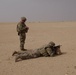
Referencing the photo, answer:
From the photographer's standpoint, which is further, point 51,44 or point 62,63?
point 51,44

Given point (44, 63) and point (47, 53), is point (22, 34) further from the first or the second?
point (44, 63)

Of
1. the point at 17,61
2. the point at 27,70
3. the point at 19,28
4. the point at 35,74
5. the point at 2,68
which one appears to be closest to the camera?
the point at 35,74

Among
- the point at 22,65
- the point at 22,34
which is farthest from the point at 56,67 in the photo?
the point at 22,34

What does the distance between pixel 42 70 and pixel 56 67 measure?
1.72 feet

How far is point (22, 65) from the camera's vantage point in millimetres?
7883

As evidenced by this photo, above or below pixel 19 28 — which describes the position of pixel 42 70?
below

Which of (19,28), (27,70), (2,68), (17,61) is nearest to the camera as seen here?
(27,70)

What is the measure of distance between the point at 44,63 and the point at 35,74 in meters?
1.26

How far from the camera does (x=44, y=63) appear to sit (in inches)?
313

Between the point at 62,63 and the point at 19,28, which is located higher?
the point at 19,28

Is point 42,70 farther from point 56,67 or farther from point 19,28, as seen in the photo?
point 19,28

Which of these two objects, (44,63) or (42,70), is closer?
(42,70)

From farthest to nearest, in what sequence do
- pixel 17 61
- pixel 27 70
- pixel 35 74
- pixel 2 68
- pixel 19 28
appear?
pixel 19 28 → pixel 17 61 → pixel 2 68 → pixel 27 70 → pixel 35 74

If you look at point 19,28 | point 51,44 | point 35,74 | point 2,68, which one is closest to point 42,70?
point 35,74
